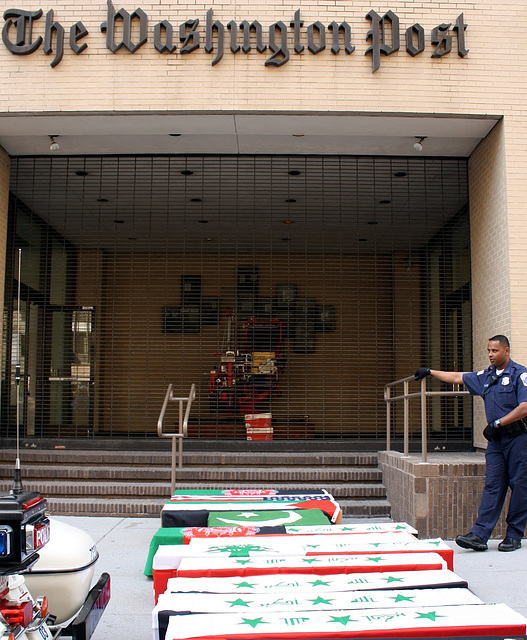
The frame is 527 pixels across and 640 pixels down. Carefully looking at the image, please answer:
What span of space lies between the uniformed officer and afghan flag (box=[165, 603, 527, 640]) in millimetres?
3459

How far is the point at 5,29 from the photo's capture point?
767 centimetres

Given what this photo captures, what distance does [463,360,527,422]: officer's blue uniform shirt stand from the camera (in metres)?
5.56

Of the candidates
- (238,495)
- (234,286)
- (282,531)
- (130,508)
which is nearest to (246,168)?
(234,286)

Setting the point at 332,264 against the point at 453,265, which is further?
the point at 332,264

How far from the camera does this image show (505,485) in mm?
5664

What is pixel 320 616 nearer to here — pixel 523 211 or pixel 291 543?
pixel 291 543

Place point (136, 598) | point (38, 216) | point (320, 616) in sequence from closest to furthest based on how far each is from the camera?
1. point (320, 616)
2. point (136, 598)
3. point (38, 216)

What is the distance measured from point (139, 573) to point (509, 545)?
3.20 metres

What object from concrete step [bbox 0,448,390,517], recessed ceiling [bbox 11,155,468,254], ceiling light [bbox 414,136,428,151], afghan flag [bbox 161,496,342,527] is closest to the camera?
afghan flag [bbox 161,496,342,527]

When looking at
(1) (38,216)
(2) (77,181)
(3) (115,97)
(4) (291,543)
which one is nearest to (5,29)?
(3) (115,97)

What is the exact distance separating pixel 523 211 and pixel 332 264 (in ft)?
14.8

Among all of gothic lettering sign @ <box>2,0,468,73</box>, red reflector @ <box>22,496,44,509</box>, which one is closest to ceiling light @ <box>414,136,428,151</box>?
gothic lettering sign @ <box>2,0,468,73</box>

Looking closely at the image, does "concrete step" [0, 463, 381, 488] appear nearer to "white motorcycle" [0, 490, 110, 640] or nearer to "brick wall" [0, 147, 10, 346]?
"brick wall" [0, 147, 10, 346]

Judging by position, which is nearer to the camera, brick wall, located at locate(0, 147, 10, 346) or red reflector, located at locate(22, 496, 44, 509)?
red reflector, located at locate(22, 496, 44, 509)
